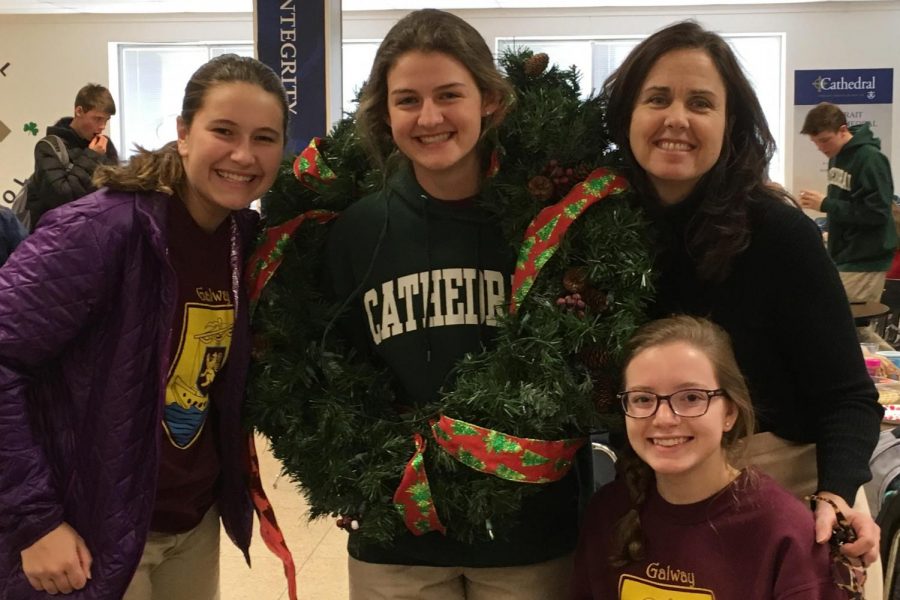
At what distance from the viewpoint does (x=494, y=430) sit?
146cm

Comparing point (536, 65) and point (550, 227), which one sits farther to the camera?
point (536, 65)

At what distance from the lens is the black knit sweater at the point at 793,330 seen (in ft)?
4.88

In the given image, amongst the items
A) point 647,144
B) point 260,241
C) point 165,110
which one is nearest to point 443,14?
point 647,144

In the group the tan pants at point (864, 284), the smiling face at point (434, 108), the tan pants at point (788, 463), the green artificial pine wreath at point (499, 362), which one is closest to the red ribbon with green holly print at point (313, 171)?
the green artificial pine wreath at point (499, 362)

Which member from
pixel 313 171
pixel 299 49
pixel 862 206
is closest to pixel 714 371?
pixel 313 171

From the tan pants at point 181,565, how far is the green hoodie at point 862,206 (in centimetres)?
454

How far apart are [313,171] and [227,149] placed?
0.20 metres

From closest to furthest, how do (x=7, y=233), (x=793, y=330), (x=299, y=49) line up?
(x=793, y=330) → (x=7, y=233) → (x=299, y=49)

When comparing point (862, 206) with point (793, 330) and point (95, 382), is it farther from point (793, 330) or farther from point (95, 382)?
point (95, 382)

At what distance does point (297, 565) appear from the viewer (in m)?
3.25

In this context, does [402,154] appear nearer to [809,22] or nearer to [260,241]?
[260,241]

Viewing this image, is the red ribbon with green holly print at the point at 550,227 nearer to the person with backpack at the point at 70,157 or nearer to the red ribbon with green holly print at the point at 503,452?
the red ribbon with green holly print at the point at 503,452

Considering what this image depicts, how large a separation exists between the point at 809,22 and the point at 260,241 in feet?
27.5

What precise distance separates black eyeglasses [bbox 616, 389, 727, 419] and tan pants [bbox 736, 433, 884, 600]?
0.19m
